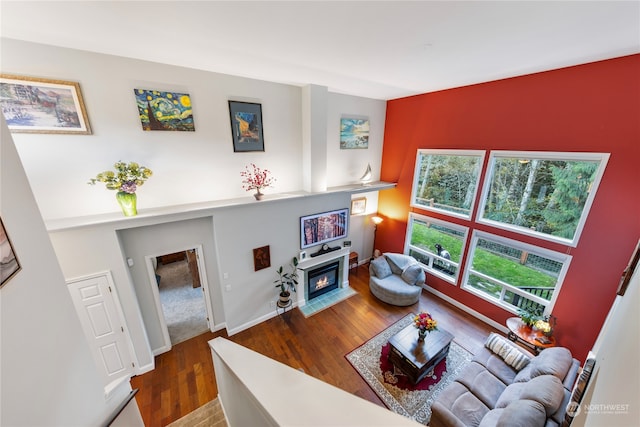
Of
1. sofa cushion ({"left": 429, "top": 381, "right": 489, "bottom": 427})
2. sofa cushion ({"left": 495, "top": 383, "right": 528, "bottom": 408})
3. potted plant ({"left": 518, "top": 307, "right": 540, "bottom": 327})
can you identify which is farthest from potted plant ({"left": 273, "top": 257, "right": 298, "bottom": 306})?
potted plant ({"left": 518, "top": 307, "right": 540, "bottom": 327})

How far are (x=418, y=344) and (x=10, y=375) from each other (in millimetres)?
4179

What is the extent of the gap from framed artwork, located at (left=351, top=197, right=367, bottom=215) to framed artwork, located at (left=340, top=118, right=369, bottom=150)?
1.38 m

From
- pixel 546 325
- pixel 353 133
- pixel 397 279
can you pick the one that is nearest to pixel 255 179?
pixel 353 133

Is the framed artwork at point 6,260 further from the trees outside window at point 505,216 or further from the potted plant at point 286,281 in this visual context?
the trees outside window at point 505,216

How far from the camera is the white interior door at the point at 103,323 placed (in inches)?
116

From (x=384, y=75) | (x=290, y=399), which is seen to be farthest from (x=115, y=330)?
(x=384, y=75)

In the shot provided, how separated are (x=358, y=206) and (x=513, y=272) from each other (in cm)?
342

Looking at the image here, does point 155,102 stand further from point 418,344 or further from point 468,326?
point 468,326

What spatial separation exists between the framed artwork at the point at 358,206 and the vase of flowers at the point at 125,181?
14.2 feet

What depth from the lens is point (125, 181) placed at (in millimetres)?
2883

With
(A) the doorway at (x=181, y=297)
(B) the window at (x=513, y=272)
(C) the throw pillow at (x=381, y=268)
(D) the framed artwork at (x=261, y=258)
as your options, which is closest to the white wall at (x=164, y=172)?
(D) the framed artwork at (x=261, y=258)

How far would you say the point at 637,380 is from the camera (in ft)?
2.72

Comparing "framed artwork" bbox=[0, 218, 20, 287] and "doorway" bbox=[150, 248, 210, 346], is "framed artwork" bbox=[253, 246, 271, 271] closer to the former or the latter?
"doorway" bbox=[150, 248, 210, 346]

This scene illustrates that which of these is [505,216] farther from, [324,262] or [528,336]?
[324,262]
